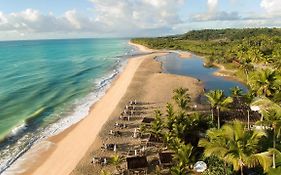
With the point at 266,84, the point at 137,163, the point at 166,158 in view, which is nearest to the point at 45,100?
the point at 137,163

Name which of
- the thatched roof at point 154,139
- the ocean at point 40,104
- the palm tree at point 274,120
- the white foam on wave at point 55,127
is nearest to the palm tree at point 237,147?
the palm tree at point 274,120

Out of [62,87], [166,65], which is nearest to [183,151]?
[62,87]

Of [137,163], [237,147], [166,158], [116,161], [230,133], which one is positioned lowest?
[166,158]

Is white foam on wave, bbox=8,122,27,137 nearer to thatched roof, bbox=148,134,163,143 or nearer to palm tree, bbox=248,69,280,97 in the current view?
thatched roof, bbox=148,134,163,143

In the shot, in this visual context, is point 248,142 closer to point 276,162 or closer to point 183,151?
point 276,162

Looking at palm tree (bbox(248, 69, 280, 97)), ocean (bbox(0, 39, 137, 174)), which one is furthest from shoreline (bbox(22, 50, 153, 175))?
palm tree (bbox(248, 69, 280, 97))

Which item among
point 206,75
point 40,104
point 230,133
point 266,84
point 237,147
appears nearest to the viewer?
point 237,147

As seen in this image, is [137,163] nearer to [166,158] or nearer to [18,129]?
[166,158]
